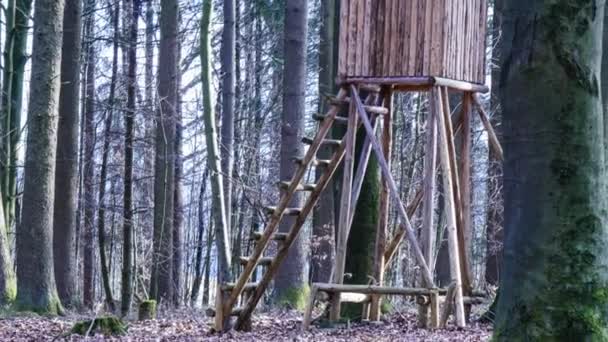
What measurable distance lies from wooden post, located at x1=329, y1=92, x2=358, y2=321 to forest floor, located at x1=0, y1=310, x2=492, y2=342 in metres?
0.33

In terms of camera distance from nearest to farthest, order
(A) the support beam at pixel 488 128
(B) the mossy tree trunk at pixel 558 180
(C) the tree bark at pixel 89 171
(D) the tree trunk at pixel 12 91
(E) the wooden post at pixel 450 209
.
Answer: (B) the mossy tree trunk at pixel 558 180
(E) the wooden post at pixel 450 209
(A) the support beam at pixel 488 128
(D) the tree trunk at pixel 12 91
(C) the tree bark at pixel 89 171

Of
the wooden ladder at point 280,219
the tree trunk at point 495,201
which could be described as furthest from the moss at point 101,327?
the tree trunk at point 495,201

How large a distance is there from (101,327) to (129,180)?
1163cm

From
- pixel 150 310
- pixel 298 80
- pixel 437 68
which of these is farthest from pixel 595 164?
pixel 298 80

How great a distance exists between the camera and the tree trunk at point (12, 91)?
20359 millimetres

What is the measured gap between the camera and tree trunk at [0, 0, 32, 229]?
2036 cm

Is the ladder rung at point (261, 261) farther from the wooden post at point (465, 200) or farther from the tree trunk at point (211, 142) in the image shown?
the tree trunk at point (211, 142)

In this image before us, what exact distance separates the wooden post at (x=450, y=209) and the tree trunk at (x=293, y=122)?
572cm

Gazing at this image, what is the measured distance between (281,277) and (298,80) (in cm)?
363

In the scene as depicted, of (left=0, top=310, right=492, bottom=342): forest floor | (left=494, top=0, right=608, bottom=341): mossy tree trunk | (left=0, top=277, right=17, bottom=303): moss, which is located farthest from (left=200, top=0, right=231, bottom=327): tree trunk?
(left=494, top=0, right=608, bottom=341): mossy tree trunk

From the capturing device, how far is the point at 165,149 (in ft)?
67.3

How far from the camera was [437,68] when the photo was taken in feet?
38.2

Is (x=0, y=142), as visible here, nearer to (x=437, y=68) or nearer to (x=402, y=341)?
(x=437, y=68)

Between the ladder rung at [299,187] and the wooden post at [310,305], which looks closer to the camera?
the wooden post at [310,305]
